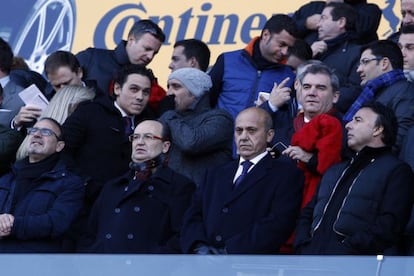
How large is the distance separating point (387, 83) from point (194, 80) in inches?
52.7

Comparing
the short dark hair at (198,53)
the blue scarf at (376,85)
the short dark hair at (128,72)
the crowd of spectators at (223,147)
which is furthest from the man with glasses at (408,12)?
the short dark hair at (128,72)

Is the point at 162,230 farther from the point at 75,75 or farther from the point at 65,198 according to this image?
the point at 75,75

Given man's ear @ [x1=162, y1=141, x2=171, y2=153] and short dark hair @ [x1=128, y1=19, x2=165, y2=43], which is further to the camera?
short dark hair @ [x1=128, y1=19, x2=165, y2=43]

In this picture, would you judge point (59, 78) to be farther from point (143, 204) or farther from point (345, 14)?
point (345, 14)

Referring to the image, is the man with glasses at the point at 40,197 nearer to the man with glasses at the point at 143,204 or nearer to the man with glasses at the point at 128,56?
the man with glasses at the point at 143,204

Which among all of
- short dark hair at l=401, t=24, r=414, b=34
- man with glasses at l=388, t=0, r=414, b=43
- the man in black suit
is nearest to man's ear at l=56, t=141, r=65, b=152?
the man in black suit

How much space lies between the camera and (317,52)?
11.1 m

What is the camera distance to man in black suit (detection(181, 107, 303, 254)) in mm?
8695

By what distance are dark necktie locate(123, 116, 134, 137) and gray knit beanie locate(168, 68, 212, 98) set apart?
38cm

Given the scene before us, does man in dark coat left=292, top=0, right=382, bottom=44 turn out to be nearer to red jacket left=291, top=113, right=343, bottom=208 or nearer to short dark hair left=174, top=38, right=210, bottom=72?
short dark hair left=174, top=38, right=210, bottom=72

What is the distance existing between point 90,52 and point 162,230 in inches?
93.6

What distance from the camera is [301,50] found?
10.8m

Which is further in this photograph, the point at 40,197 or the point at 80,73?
the point at 80,73

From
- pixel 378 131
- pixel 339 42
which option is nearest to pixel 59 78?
pixel 339 42
